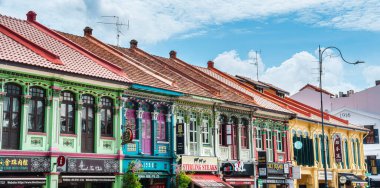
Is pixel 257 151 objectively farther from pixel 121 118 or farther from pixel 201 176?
pixel 121 118

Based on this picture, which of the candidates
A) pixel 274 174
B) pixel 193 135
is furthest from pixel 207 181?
pixel 274 174

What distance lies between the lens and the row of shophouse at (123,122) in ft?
72.0

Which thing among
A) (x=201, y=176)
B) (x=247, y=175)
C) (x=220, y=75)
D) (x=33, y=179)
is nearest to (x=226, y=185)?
(x=201, y=176)

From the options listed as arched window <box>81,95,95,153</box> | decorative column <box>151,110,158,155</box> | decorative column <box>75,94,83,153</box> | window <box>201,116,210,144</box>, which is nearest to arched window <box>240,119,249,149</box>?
window <box>201,116,210,144</box>

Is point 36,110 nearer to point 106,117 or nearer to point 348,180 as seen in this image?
point 106,117

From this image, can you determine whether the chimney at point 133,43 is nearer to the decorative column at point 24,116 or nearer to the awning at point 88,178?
the awning at point 88,178

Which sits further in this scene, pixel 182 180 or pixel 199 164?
pixel 199 164

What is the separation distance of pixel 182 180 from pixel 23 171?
8734 millimetres

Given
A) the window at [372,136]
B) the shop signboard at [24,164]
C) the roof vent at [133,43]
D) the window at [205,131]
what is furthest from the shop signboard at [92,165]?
the window at [372,136]

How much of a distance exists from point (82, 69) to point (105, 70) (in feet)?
5.57

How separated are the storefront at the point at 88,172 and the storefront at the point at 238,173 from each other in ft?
27.9

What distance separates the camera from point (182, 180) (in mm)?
27891

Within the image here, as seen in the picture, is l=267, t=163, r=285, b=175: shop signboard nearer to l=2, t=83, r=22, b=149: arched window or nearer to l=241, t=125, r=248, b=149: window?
l=241, t=125, r=248, b=149: window

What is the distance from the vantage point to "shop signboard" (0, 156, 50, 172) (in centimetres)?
2084
